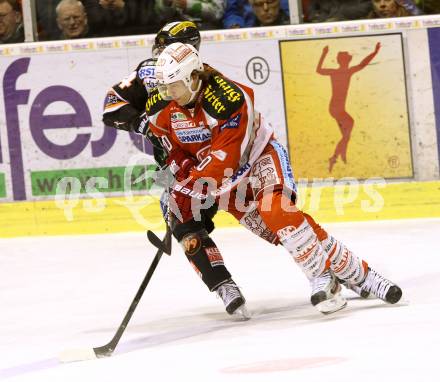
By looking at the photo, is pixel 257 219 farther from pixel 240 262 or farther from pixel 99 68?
pixel 99 68

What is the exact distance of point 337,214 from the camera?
759 centimetres

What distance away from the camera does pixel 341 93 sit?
775 cm

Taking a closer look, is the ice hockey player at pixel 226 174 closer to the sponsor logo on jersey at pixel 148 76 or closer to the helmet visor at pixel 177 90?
the helmet visor at pixel 177 90

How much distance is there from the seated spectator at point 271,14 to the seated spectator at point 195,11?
0.88 ft

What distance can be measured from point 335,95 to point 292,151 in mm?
423

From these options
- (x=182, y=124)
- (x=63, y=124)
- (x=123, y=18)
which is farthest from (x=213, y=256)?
(x=123, y=18)

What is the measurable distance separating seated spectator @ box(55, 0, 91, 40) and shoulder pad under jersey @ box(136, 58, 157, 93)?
9.03ft

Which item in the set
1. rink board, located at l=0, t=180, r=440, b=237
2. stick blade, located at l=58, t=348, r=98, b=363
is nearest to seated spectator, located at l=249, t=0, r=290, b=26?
rink board, located at l=0, t=180, r=440, b=237

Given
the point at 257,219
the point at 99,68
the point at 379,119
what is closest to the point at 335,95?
the point at 379,119

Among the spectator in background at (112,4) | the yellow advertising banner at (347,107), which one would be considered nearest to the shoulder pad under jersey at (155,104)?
the yellow advertising banner at (347,107)

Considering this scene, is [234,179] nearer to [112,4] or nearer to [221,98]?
[221,98]

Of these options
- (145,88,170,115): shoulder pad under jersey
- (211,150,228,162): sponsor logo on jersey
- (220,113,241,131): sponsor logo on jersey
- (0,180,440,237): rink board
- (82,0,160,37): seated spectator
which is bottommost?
(0,180,440,237): rink board

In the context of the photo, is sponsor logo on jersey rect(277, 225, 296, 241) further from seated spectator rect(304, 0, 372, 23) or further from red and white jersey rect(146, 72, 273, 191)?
seated spectator rect(304, 0, 372, 23)

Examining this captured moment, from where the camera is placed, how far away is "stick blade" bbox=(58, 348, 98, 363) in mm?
4695
